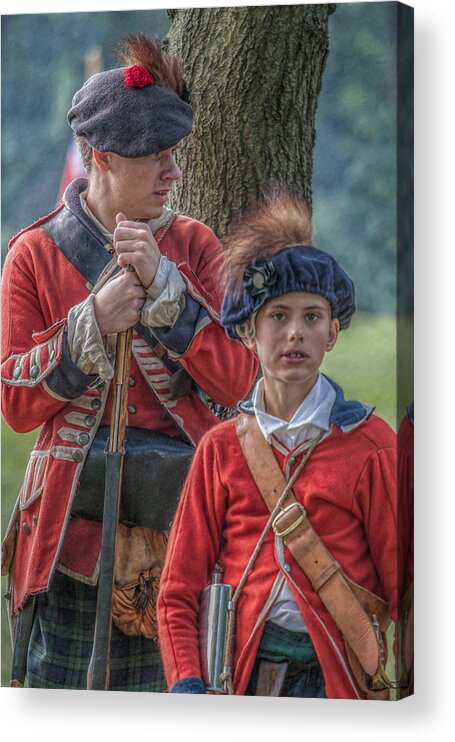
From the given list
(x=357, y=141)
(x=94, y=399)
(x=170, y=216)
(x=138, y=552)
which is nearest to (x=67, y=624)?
(x=138, y=552)

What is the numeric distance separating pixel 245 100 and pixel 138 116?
0.42 metres

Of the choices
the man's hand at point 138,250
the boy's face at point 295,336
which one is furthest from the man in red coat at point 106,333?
the boy's face at point 295,336

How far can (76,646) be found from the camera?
7.22 m

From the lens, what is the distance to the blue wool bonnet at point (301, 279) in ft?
22.7

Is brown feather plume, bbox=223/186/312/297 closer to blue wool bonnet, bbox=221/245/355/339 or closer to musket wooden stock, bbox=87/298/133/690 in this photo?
blue wool bonnet, bbox=221/245/355/339

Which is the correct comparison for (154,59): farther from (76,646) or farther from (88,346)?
(76,646)

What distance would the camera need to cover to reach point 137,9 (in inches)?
285

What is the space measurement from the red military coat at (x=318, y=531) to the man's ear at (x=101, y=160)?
116cm

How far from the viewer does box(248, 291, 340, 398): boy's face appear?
691cm

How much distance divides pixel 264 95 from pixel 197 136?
12.0 inches

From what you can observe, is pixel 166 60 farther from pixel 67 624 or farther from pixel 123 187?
pixel 67 624

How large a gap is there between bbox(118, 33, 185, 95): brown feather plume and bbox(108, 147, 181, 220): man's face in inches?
10.4

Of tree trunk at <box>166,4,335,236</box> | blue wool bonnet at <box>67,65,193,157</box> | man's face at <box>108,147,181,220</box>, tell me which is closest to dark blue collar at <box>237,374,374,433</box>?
tree trunk at <box>166,4,335,236</box>

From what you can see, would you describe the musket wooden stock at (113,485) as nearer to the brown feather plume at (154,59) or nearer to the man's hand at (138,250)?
the man's hand at (138,250)
